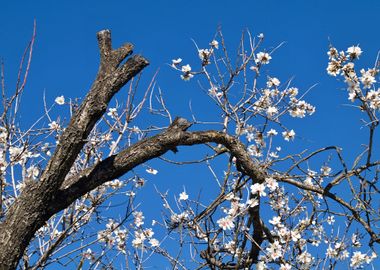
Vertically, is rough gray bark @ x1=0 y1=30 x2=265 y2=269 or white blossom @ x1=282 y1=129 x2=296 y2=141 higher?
white blossom @ x1=282 y1=129 x2=296 y2=141

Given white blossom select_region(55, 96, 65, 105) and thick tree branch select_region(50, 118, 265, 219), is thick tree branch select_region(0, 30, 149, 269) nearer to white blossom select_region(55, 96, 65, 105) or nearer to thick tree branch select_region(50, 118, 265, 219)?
thick tree branch select_region(50, 118, 265, 219)

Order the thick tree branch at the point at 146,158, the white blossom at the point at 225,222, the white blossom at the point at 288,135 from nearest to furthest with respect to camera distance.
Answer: the thick tree branch at the point at 146,158
the white blossom at the point at 225,222
the white blossom at the point at 288,135

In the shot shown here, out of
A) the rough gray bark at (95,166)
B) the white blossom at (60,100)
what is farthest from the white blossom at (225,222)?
the white blossom at (60,100)

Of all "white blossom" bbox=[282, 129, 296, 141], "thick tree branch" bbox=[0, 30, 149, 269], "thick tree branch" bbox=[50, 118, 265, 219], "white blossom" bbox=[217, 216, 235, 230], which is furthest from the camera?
"white blossom" bbox=[282, 129, 296, 141]

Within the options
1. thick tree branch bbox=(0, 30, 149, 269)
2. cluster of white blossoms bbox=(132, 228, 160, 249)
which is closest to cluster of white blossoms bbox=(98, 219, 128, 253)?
cluster of white blossoms bbox=(132, 228, 160, 249)

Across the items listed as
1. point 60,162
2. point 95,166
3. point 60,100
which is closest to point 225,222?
point 95,166

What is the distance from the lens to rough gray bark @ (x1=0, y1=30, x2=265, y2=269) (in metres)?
3.33

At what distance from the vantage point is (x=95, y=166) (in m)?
3.64

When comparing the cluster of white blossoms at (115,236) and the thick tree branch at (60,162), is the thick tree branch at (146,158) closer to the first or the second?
the thick tree branch at (60,162)

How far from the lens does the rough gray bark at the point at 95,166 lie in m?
3.33

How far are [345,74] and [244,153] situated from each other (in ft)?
3.22

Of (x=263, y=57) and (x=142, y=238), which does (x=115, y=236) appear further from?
(x=263, y=57)

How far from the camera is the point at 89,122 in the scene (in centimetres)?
360

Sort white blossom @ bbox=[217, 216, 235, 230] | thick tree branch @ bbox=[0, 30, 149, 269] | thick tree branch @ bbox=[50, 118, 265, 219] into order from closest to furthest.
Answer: thick tree branch @ bbox=[0, 30, 149, 269], thick tree branch @ bbox=[50, 118, 265, 219], white blossom @ bbox=[217, 216, 235, 230]
